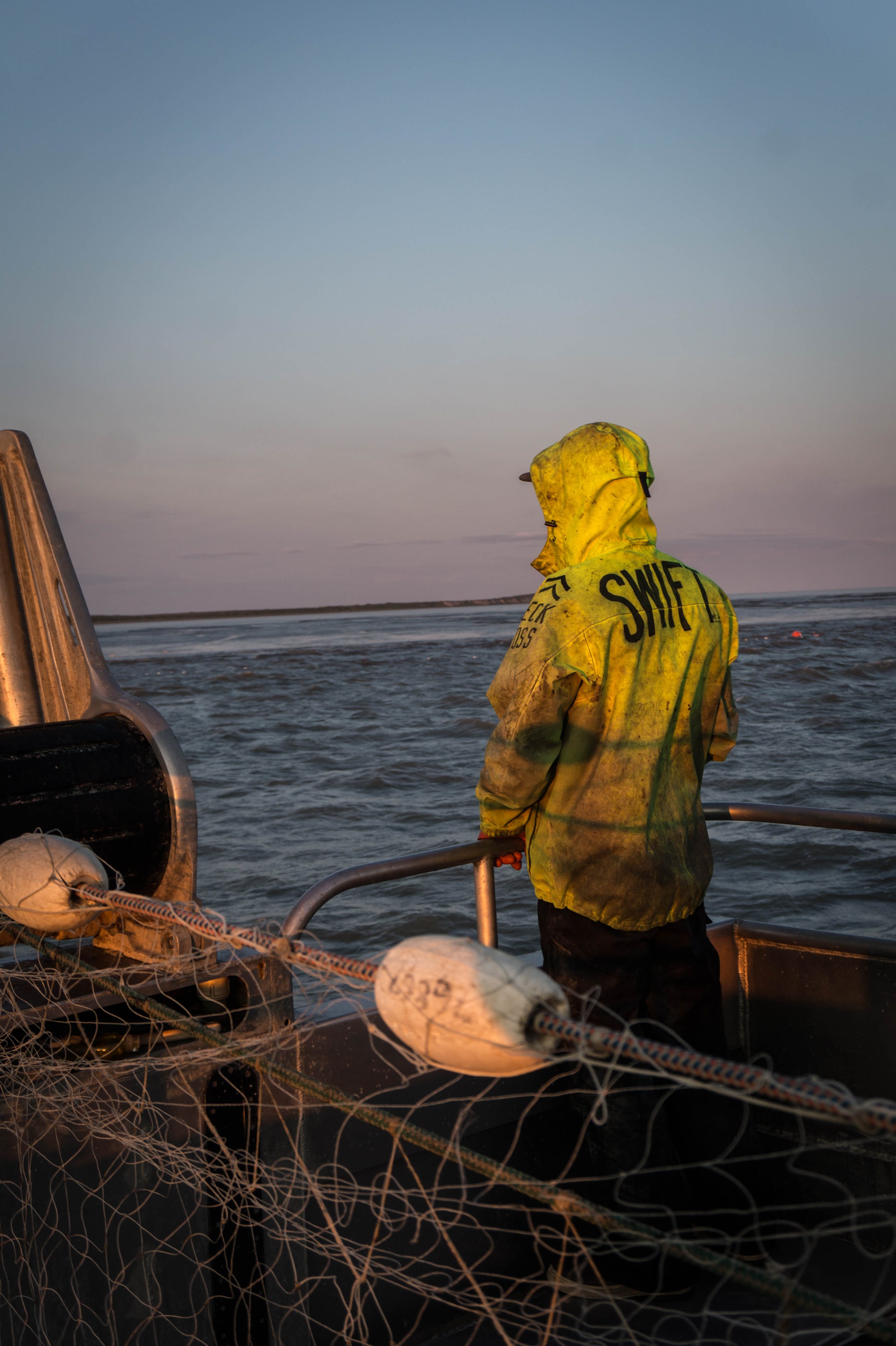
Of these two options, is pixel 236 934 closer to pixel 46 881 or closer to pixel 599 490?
pixel 46 881

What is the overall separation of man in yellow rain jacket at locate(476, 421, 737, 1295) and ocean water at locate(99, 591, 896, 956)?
0.75 meters

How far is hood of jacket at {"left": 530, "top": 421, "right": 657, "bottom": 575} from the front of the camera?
2574mm

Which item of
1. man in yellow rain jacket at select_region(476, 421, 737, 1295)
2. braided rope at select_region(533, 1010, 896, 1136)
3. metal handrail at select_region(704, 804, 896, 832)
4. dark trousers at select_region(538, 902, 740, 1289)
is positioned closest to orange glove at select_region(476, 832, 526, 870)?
man in yellow rain jacket at select_region(476, 421, 737, 1295)

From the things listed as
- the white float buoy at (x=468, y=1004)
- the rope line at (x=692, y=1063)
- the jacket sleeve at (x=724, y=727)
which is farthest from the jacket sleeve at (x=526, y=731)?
the white float buoy at (x=468, y=1004)

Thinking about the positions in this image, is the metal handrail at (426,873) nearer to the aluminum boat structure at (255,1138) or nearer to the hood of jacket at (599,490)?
the aluminum boat structure at (255,1138)

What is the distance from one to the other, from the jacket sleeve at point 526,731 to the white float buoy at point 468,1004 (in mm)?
1035

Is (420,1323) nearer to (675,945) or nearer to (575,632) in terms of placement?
(675,945)

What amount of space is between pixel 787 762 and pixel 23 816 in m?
12.7

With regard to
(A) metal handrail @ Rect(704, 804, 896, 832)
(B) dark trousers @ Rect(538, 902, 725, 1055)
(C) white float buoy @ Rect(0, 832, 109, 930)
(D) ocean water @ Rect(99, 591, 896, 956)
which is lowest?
(D) ocean water @ Rect(99, 591, 896, 956)

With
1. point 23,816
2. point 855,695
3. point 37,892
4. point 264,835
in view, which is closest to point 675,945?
point 37,892

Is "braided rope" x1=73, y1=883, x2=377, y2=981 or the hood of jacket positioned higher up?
the hood of jacket

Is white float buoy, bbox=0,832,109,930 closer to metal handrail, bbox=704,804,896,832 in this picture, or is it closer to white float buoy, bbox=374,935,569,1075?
white float buoy, bbox=374,935,569,1075

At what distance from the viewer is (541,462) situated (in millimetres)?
2730

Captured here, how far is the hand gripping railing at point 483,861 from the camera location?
8.17ft
